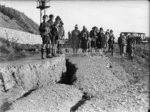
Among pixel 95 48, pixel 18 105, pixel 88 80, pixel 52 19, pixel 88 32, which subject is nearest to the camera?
pixel 18 105

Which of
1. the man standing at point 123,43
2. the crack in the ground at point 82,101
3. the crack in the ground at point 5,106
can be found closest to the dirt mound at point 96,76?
the crack in the ground at point 82,101

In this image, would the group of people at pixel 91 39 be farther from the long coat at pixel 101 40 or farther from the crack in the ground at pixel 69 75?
the crack in the ground at pixel 69 75

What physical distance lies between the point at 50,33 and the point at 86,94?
4538mm

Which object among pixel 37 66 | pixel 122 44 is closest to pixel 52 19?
pixel 37 66

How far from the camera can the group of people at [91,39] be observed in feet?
71.5

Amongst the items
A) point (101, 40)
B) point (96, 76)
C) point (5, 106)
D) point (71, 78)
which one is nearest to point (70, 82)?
point (71, 78)

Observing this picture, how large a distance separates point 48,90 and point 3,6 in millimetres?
29371

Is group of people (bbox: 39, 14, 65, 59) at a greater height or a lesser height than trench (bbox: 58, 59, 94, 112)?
greater

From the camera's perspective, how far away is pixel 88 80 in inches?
601

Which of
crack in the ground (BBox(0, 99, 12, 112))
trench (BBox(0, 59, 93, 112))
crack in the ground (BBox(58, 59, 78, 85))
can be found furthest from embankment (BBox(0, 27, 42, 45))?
crack in the ground (BBox(0, 99, 12, 112))

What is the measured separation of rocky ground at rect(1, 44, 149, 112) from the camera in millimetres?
10922

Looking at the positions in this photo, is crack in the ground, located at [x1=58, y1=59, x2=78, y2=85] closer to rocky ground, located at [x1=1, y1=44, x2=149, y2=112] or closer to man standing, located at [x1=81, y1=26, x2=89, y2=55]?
rocky ground, located at [x1=1, y1=44, x2=149, y2=112]

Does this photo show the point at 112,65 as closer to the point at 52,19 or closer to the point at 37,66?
the point at 52,19

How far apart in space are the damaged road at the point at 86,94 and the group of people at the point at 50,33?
4.48 feet
